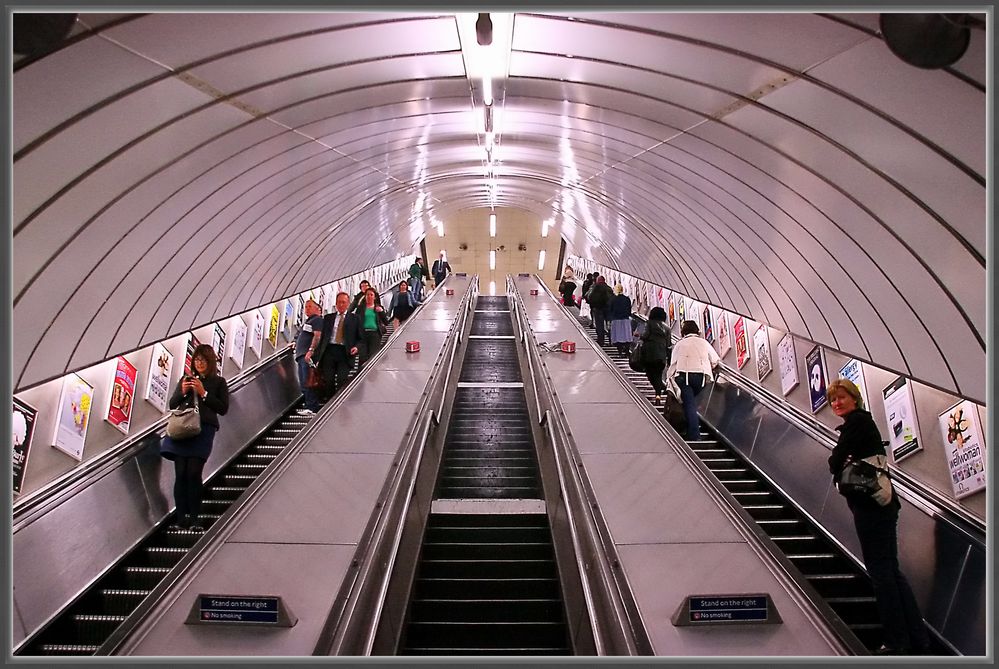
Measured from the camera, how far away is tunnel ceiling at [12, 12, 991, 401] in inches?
155

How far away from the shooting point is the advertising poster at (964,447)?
5660 millimetres

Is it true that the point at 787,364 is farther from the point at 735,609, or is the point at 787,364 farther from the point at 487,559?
the point at 735,609

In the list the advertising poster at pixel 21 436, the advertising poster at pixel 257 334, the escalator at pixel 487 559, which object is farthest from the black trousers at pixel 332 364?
the advertising poster at pixel 21 436

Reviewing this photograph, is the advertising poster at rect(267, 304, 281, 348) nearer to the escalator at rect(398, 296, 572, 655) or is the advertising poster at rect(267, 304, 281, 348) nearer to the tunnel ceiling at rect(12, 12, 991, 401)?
the tunnel ceiling at rect(12, 12, 991, 401)

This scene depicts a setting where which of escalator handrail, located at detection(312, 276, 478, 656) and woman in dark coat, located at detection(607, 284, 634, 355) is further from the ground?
woman in dark coat, located at detection(607, 284, 634, 355)

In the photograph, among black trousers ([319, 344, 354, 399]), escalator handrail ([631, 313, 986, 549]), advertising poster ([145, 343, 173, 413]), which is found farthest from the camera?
black trousers ([319, 344, 354, 399])

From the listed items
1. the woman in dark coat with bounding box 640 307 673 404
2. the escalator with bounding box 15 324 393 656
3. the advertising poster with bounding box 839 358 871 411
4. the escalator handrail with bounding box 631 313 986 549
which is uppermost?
the woman in dark coat with bounding box 640 307 673 404

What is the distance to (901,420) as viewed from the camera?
23.2 ft

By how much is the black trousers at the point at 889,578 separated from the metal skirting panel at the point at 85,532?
555cm

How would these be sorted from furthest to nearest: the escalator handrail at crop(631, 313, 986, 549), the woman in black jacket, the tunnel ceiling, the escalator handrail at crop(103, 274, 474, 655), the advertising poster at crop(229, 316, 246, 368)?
the advertising poster at crop(229, 316, 246, 368), the escalator handrail at crop(631, 313, 986, 549), the woman in black jacket, the tunnel ceiling, the escalator handrail at crop(103, 274, 474, 655)

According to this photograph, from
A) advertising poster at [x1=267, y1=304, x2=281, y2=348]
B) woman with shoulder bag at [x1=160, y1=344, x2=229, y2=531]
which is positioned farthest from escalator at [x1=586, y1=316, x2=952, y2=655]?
advertising poster at [x1=267, y1=304, x2=281, y2=348]

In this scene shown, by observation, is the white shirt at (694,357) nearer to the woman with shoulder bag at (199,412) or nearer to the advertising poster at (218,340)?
the woman with shoulder bag at (199,412)

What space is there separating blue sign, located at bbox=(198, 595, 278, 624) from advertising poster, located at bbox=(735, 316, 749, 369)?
990cm

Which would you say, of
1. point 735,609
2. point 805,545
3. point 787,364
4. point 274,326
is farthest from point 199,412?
point 274,326
